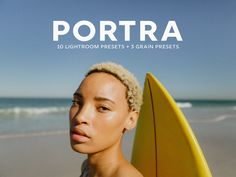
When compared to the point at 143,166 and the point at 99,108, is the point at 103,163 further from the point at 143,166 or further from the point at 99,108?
the point at 143,166

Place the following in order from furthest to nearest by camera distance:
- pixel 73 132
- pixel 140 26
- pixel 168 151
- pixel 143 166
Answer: pixel 140 26 < pixel 143 166 < pixel 168 151 < pixel 73 132

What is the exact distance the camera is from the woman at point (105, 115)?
1113mm

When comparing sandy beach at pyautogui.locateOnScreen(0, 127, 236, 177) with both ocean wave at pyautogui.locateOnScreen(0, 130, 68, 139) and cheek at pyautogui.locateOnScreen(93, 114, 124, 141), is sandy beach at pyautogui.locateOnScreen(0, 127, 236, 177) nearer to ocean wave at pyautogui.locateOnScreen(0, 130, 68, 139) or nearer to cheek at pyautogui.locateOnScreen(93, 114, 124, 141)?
ocean wave at pyautogui.locateOnScreen(0, 130, 68, 139)

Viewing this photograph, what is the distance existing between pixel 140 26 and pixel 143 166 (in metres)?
2.16

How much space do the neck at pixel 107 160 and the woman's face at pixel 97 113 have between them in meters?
0.03

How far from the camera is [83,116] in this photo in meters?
1.10

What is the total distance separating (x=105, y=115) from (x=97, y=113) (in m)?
0.03

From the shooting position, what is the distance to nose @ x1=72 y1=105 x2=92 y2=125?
1.10 m

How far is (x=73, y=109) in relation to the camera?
1164mm

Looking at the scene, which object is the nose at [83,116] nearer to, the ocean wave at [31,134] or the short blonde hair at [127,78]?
the short blonde hair at [127,78]

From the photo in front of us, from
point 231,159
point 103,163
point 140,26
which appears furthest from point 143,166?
point 231,159

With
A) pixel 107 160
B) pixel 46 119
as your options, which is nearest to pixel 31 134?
pixel 46 119

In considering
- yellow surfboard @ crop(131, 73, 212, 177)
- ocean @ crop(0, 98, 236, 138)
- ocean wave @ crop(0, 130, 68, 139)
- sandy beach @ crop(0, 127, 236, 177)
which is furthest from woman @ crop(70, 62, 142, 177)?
ocean @ crop(0, 98, 236, 138)

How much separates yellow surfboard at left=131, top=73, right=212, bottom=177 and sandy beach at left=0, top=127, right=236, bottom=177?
7.42 ft
